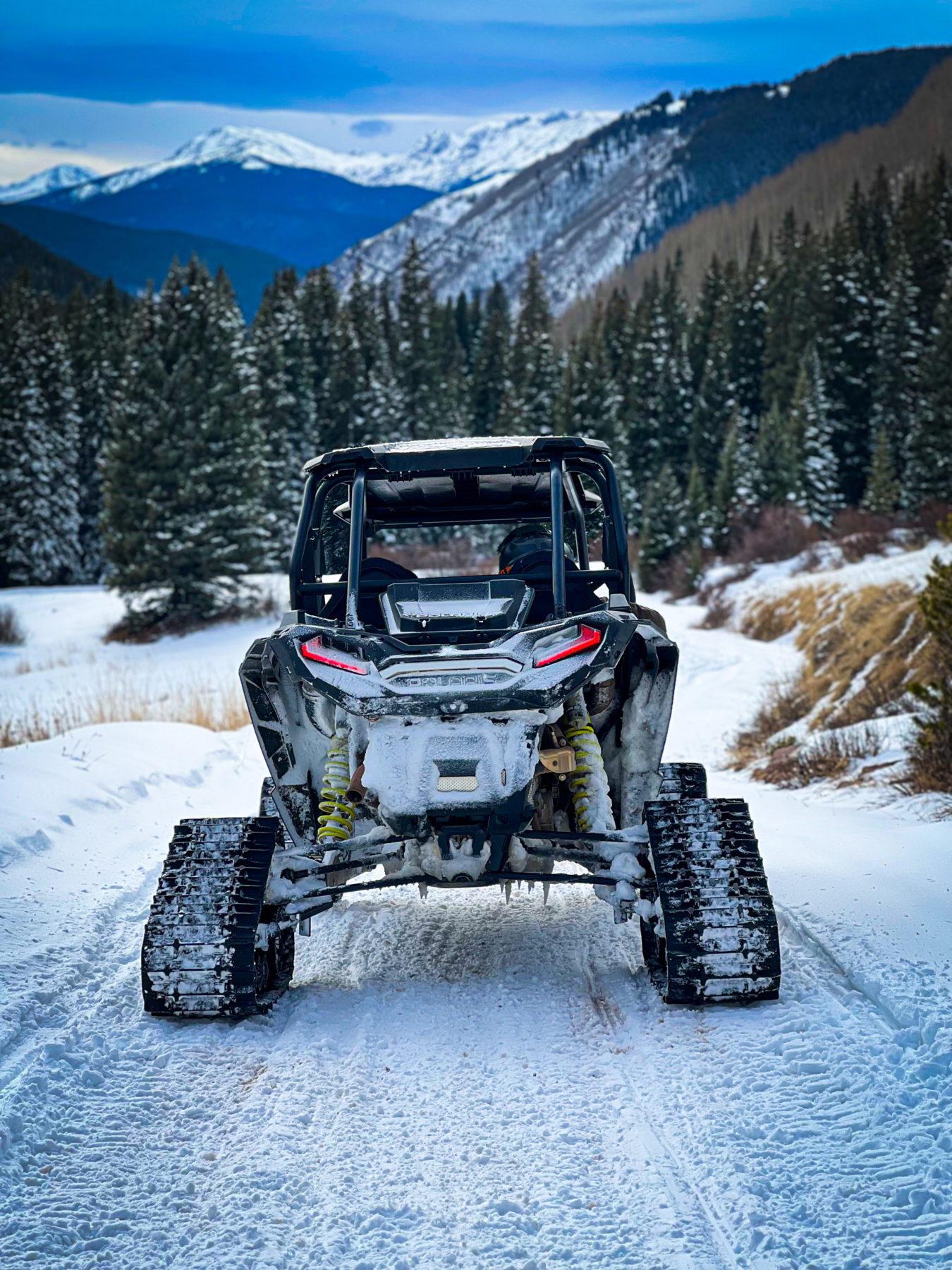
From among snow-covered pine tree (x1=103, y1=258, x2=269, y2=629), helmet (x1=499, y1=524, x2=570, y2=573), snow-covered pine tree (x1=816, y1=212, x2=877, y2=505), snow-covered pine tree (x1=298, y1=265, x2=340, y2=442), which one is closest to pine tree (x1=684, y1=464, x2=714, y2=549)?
snow-covered pine tree (x1=816, y1=212, x2=877, y2=505)

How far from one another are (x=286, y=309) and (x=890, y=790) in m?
65.5

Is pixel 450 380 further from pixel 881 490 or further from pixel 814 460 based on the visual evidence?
pixel 881 490

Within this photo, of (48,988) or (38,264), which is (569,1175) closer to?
(48,988)

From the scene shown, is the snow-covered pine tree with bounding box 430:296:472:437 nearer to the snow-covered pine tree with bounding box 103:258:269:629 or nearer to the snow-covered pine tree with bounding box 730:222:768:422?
the snow-covered pine tree with bounding box 730:222:768:422

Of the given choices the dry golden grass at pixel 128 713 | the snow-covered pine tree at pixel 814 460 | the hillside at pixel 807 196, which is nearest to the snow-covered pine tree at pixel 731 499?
the snow-covered pine tree at pixel 814 460

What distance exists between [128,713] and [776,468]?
Answer: 135ft

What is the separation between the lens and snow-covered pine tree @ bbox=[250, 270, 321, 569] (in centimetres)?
5781

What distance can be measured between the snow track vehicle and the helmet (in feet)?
1.53

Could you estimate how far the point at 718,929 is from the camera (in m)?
4.24

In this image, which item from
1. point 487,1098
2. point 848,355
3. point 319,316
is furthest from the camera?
point 319,316

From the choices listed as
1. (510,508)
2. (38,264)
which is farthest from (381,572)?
(38,264)

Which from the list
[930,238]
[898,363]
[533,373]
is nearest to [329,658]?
[898,363]

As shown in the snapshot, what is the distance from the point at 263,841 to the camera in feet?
15.4

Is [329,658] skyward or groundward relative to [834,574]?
skyward
